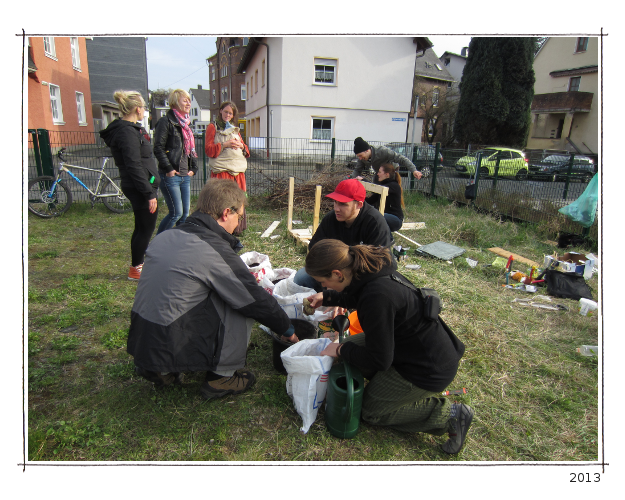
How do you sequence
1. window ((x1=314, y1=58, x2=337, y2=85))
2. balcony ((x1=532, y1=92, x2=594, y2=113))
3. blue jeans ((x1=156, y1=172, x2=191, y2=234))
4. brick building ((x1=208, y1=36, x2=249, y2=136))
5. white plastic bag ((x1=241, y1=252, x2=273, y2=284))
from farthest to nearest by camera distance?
brick building ((x1=208, y1=36, x2=249, y2=136)), balcony ((x1=532, y1=92, x2=594, y2=113)), window ((x1=314, y1=58, x2=337, y2=85)), blue jeans ((x1=156, y1=172, x2=191, y2=234)), white plastic bag ((x1=241, y1=252, x2=273, y2=284))

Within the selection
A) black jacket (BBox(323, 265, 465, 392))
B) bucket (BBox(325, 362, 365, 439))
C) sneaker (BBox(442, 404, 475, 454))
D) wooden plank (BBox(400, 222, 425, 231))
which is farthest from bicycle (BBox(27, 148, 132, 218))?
sneaker (BBox(442, 404, 475, 454))

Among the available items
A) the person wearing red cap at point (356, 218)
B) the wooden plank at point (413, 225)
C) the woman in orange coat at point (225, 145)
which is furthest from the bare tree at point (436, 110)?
the person wearing red cap at point (356, 218)

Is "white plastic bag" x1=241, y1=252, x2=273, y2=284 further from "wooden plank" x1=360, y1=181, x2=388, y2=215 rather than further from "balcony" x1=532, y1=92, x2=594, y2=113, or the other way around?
"balcony" x1=532, y1=92, x2=594, y2=113

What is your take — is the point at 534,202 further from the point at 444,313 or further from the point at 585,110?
the point at 585,110

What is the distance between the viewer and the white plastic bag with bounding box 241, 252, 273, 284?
3680 millimetres

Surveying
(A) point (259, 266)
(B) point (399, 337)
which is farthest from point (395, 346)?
(A) point (259, 266)

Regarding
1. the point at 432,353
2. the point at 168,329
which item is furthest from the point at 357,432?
the point at 168,329

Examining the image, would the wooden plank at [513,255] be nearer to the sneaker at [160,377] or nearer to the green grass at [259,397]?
the green grass at [259,397]

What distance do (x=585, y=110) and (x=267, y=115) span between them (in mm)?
18650

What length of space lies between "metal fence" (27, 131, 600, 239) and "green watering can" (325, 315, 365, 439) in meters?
5.67

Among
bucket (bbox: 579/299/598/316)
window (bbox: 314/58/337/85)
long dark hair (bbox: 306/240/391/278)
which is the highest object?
window (bbox: 314/58/337/85)

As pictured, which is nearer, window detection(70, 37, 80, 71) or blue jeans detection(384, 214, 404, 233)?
blue jeans detection(384, 214, 404, 233)

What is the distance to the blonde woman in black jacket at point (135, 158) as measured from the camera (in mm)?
3482

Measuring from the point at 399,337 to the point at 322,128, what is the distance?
58.8ft
